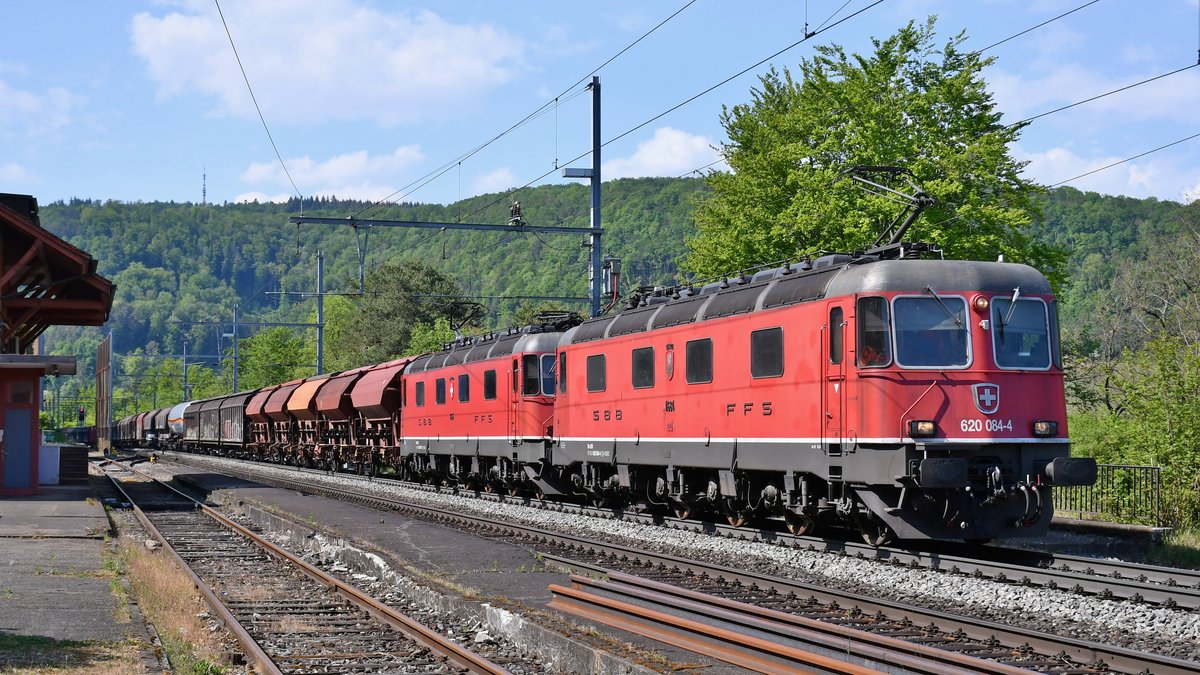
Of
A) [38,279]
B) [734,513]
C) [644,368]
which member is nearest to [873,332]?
[734,513]

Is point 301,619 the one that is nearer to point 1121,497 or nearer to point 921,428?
point 921,428

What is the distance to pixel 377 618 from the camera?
12305 millimetres

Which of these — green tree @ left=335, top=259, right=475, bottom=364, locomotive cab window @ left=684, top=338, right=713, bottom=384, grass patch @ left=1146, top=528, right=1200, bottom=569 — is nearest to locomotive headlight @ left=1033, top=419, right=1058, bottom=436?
grass patch @ left=1146, top=528, right=1200, bottom=569

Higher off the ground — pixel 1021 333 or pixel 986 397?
pixel 1021 333

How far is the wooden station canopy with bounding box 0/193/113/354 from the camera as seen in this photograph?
105ft

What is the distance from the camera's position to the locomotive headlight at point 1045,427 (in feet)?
48.4

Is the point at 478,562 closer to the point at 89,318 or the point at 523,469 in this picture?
the point at 523,469

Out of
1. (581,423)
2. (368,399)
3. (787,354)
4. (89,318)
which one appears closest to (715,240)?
(368,399)

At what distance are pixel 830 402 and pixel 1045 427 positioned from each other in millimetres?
2558

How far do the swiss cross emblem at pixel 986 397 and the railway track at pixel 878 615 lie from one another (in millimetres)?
3541

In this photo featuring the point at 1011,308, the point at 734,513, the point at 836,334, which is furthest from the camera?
the point at 734,513

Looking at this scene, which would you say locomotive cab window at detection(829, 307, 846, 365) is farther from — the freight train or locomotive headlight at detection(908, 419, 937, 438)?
locomotive headlight at detection(908, 419, 937, 438)

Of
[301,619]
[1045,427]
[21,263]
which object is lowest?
[301,619]

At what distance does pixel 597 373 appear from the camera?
74.7ft
